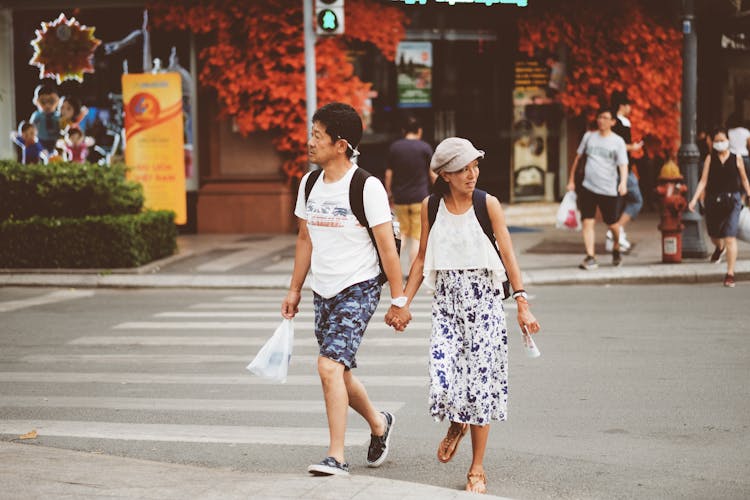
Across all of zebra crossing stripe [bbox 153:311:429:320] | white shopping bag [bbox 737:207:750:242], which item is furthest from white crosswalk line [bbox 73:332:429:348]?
white shopping bag [bbox 737:207:750:242]

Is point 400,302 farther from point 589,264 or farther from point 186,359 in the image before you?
point 589,264

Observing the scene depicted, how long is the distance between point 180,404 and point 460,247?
2.74 m

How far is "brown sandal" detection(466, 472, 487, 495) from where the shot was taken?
18.6 feet

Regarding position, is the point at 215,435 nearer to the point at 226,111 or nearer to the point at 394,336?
the point at 394,336

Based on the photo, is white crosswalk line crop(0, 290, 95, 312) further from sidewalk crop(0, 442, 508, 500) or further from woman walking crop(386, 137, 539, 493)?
woman walking crop(386, 137, 539, 493)

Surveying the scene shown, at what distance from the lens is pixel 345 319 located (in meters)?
5.97

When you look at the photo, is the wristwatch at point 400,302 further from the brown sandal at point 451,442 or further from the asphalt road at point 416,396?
the asphalt road at point 416,396

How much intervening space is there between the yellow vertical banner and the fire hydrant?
23.0 ft

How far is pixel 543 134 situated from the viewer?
826 inches

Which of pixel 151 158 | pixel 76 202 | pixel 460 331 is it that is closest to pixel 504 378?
pixel 460 331

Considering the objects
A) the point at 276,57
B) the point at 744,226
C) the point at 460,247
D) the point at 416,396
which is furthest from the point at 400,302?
the point at 276,57

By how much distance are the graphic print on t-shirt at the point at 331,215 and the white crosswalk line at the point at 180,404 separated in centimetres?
182

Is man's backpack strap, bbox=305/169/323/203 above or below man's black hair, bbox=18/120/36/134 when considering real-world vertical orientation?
below

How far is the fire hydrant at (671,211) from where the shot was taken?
14.6 m
